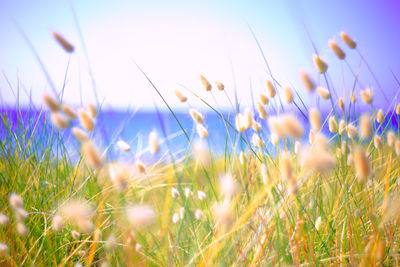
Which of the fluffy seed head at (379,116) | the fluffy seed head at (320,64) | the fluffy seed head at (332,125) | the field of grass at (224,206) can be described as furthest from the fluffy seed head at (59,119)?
the fluffy seed head at (379,116)

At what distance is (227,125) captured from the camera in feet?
4.12

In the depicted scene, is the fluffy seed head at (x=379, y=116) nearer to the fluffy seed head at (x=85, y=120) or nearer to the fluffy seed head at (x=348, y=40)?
the fluffy seed head at (x=348, y=40)

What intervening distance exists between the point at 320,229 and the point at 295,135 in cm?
68

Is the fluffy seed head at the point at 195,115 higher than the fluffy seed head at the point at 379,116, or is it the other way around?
the fluffy seed head at the point at 195,115

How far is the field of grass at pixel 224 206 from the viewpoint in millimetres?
866

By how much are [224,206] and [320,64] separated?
656 millimetres

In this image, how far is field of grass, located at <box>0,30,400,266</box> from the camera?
2.84ft

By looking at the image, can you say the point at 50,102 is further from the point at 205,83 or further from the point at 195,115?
the point at 205,83

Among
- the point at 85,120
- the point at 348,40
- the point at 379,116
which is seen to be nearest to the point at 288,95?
the point at 348,40

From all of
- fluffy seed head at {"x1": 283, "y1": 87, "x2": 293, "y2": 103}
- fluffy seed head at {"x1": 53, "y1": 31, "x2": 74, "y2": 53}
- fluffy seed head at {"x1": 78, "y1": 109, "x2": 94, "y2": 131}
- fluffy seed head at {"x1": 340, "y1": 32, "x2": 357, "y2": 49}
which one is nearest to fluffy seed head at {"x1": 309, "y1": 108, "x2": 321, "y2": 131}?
fluffy seed head at {"x1": 283, "y1": 87, "x2": 293, "y2": 103}

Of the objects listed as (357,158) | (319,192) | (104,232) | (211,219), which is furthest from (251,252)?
(104,232)

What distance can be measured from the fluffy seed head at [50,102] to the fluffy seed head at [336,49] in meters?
0.99

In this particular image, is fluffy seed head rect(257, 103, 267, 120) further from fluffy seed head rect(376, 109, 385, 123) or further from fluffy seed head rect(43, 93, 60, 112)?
fluffy seed head rect(43, 93, 60, 112)

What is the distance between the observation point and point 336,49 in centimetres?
115
